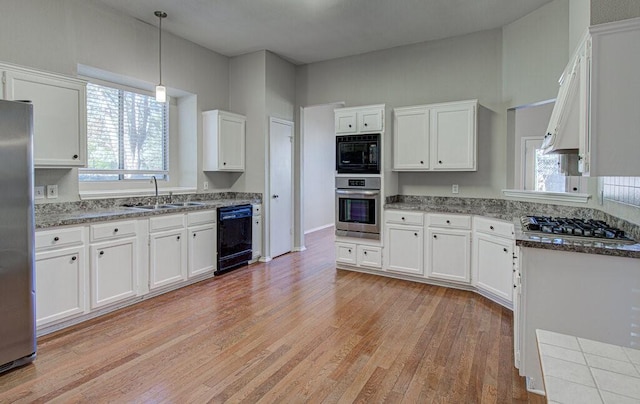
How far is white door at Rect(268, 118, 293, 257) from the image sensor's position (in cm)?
534

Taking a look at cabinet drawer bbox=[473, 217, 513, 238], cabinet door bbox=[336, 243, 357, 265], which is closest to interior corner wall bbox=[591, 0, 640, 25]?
cabinet drawer bbox=[473, 217, 513, 238]

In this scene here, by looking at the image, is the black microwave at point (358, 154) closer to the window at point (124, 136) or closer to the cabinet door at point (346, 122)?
the cabinet door at point (346, 122)

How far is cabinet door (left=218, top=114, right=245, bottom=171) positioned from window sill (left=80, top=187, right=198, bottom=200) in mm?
582

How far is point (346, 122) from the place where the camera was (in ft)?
15.3

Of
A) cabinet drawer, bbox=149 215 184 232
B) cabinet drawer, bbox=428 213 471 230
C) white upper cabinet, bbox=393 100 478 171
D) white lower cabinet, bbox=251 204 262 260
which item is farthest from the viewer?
white lower cabinet, bbox=251 204 262 260

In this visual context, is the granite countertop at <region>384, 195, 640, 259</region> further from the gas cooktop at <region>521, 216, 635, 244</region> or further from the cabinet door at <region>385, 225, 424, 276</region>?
the cabinet door at <region>385, 225, 424, 276</region>

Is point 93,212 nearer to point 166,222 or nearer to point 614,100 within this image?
point 166,222

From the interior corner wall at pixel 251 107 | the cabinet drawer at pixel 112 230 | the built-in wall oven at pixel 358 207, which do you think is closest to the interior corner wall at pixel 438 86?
the built-in wall oven at pixel 358 207

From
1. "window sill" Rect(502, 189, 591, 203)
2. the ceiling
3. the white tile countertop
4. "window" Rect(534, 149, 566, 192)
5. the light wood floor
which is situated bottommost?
the light wood floor

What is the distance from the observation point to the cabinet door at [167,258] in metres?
3.65

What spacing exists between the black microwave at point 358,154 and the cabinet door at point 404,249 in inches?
31.1

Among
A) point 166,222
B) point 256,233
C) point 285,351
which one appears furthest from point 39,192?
point 285,351

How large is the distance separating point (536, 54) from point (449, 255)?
2316 millimetres

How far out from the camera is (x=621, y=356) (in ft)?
2.97
